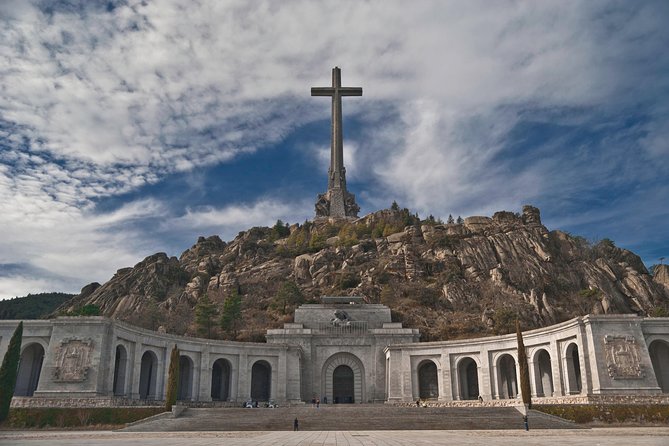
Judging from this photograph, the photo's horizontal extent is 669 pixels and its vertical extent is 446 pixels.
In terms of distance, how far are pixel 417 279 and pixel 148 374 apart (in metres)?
39.6

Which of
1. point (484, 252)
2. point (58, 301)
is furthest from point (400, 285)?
point (58, 301)

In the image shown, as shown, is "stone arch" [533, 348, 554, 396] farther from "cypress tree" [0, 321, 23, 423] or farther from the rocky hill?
"cypress tree" [0, 321, 23, 423]

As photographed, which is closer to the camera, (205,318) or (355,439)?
(355,439)

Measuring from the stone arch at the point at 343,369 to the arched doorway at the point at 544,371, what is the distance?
14902mm

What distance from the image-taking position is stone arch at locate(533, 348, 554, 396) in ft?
131

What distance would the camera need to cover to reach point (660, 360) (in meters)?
37.2

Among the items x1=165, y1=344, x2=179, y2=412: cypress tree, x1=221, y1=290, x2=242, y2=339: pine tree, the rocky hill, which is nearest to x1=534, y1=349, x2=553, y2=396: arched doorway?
the rocky hill

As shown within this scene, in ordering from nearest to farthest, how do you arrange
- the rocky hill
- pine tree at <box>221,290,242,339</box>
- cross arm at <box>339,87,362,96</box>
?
pine tree at <box>221,290,242,339</box> → the rocky hill → cross arm at <box>339,87,362,96</box>

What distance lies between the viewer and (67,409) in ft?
100

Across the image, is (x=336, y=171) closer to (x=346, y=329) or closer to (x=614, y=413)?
(x=346, y=329)

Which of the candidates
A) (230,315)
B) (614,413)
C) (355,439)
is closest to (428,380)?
(614,413)

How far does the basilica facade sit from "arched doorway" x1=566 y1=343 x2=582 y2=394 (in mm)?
67

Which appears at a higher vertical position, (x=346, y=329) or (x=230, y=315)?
(x=230, y=315)

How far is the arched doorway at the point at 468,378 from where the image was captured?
4623 centimetres
